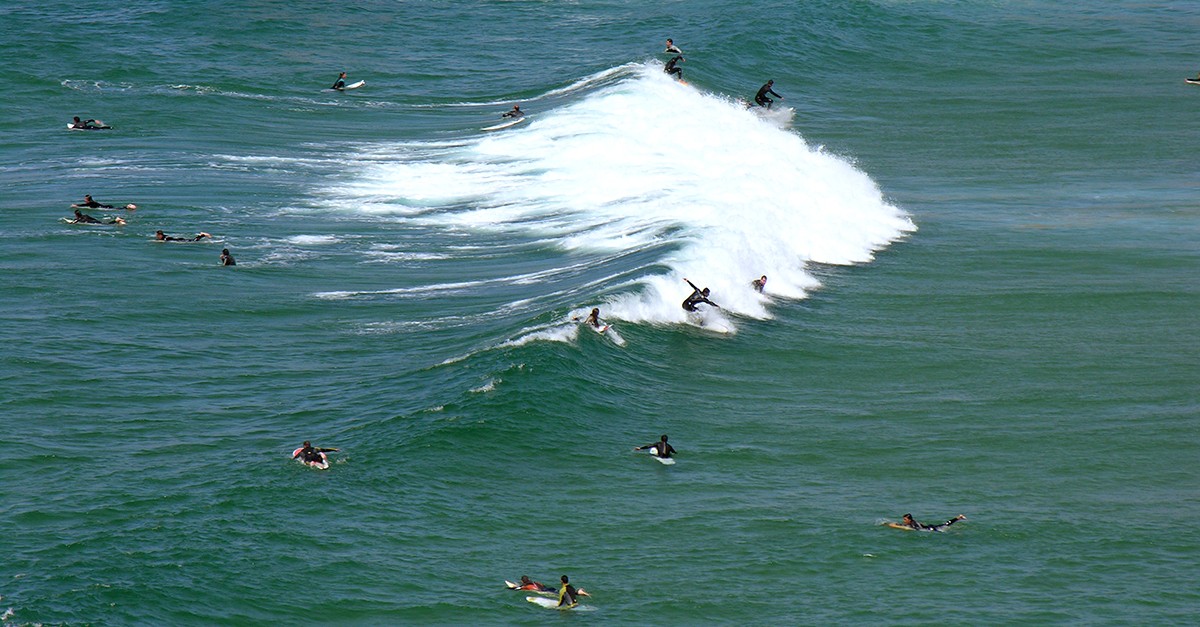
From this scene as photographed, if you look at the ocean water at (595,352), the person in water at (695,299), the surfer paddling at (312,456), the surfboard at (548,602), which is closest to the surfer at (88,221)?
the ocean water at (595,352)

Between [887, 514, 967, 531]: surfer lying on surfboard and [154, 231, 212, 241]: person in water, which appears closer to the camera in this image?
[887, 514, 967, 531]: surfer lying on surfboard

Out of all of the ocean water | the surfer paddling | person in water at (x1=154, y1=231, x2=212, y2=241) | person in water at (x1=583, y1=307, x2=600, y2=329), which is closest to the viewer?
the ocean water

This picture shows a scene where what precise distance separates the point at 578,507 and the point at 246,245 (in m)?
18.4

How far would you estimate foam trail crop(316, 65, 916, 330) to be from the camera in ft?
120

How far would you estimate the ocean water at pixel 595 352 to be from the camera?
71.8 ft

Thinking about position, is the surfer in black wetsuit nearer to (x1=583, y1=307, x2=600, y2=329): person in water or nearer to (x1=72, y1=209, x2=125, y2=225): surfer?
(x1=72, y1=209, x2=125, y2=225): surfer

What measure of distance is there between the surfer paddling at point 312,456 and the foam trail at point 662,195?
29.7 feet

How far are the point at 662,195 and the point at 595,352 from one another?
45.7ft

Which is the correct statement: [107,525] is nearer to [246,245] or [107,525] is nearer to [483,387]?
[483,387]

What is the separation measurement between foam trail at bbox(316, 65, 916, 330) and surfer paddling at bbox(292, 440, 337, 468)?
9056mm

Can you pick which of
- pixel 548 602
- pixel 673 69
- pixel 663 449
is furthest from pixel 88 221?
pixel 673 69

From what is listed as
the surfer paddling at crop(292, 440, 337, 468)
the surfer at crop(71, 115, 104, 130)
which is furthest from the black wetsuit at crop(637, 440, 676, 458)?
the surfer at crop(71, 115, 104, 130)

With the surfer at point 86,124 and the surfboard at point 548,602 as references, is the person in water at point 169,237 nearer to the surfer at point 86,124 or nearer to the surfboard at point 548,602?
the surfer at point 86,124

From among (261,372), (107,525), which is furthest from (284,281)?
(107,525)
